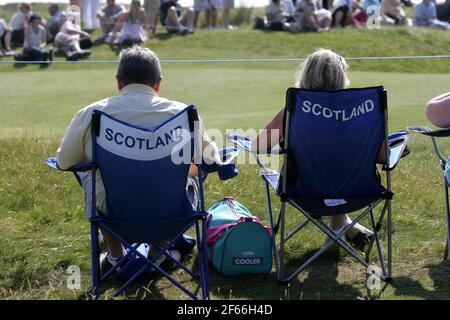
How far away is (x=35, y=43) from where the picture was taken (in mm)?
18000

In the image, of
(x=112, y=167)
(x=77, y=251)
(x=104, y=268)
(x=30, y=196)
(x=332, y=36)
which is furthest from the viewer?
(x=332, y=36)

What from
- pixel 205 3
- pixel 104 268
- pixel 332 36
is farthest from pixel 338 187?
pixel 205 3

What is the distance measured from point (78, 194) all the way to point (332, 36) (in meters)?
13.6

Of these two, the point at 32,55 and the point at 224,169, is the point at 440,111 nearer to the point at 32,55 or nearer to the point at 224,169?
the point at 224,169

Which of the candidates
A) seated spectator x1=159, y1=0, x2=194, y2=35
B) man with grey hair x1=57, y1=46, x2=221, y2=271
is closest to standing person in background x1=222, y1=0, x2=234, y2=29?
seated spectator x1=159, y1=0, x2=194, y2=35

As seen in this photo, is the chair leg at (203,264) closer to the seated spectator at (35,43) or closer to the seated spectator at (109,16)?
the seated spectator at (35,43)

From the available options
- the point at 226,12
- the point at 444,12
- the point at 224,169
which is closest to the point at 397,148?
the point at 224,169

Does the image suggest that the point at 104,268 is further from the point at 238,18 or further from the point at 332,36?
the point at 238,18

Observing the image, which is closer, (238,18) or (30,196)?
(30,196)

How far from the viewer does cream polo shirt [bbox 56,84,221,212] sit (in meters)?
4.54

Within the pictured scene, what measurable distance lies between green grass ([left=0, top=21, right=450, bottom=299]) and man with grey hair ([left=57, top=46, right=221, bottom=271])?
72cm

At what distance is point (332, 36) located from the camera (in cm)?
1927

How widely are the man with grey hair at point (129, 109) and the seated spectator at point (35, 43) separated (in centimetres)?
1286

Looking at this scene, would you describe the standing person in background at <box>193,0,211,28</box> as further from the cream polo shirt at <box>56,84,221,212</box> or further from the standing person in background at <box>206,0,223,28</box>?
the cream polo shirt at <box>56,84,221,212</box>
